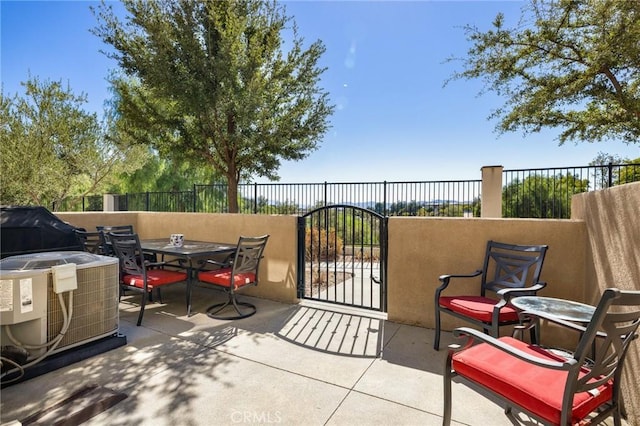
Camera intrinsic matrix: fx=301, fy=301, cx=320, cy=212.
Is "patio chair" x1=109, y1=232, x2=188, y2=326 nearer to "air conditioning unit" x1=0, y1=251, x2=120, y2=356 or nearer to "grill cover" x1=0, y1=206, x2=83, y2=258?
"air conditioning unit" x1=0, y1=251, x2=120, y2=356

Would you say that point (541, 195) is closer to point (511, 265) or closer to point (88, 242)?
point (511, 265)

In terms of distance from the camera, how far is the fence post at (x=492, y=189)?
497 centimetres

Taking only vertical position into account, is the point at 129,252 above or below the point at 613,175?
below

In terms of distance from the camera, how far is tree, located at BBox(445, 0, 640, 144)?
5.41 metres

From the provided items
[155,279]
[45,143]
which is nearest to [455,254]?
[155,279]

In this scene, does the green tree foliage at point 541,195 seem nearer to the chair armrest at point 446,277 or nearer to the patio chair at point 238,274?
the chair armrest at point 446,277

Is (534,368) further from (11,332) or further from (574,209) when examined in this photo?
(11,332)

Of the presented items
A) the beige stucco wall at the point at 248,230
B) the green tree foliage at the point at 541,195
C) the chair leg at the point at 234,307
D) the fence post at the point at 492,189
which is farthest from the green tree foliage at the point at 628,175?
the chair leg at the point at 234,307

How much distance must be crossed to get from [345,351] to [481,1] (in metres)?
7.18

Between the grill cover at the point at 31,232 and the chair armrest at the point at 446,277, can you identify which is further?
the grill cover at the point at 31,232

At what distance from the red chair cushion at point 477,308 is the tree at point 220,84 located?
544cm

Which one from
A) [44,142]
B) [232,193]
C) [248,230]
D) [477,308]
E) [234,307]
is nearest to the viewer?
[477,308]

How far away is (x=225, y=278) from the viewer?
147 inches

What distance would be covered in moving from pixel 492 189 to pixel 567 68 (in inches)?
148
